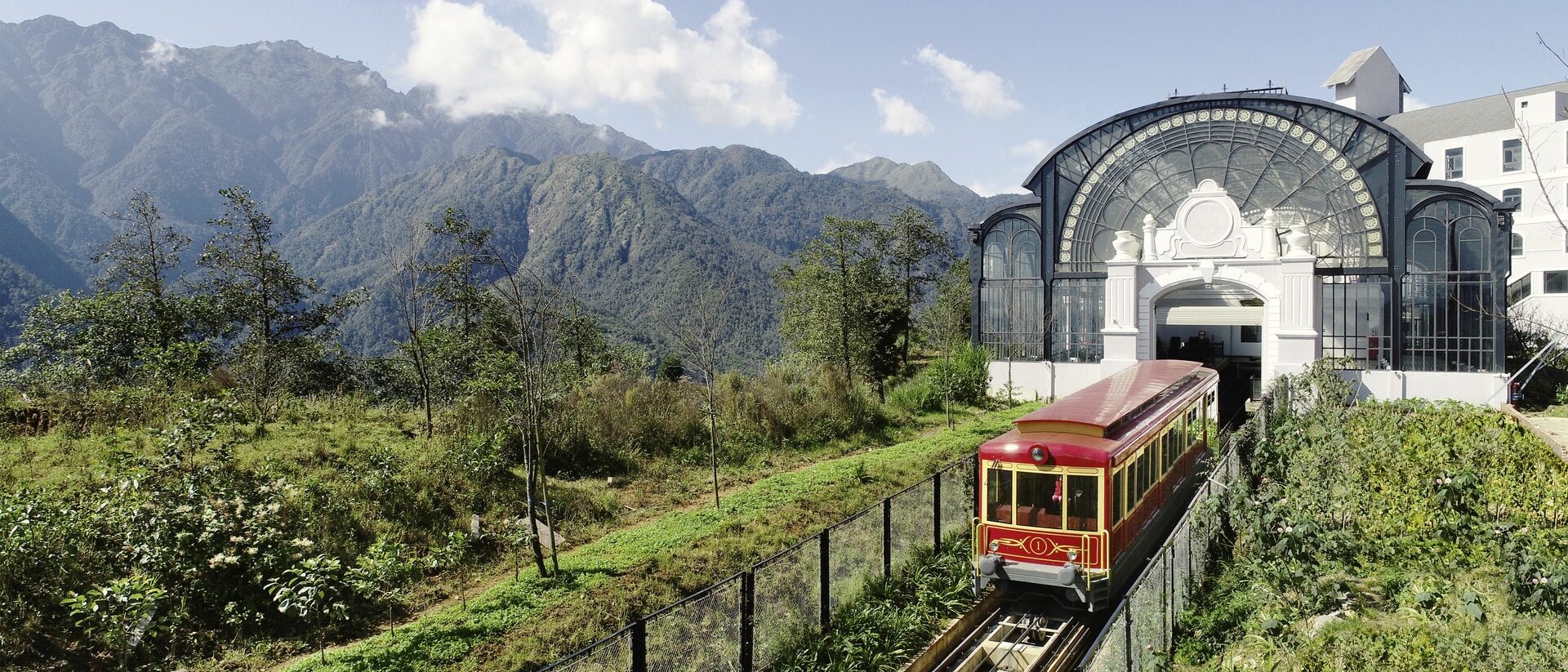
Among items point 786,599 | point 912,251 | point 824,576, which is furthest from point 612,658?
point 912,251

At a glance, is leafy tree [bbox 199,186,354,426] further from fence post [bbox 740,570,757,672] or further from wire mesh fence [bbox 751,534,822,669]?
fence post [bbox 740,570,757,672]

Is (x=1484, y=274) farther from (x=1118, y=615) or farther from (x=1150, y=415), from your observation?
(x=1118, y=615)

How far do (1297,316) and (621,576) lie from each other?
22582 mm

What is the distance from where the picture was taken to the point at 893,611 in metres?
10.2

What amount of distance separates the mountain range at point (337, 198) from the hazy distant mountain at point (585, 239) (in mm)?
372

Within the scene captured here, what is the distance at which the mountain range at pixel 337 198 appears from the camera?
8681cm

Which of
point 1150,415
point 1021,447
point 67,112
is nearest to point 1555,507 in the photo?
point 1150,415

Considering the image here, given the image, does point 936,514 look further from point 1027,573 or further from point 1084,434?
point 1084,434

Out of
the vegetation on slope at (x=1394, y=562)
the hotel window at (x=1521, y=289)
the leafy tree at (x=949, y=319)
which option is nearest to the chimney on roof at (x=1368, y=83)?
the hotel window at (x=1521, y=289)

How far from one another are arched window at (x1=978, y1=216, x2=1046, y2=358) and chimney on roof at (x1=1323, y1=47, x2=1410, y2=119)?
35.0 metres

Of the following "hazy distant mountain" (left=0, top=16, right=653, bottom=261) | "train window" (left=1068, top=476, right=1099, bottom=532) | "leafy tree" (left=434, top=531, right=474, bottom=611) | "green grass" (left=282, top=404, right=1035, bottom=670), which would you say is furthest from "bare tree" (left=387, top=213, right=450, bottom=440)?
"hazy distant mountain" (left=0, top=16, right=653, bottom=261)

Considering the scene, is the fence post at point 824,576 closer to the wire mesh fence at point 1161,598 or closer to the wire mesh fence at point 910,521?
the wire mesh fence at point 910,521

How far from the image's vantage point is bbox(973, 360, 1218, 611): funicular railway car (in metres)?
10.0

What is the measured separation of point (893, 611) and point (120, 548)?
9.08m
